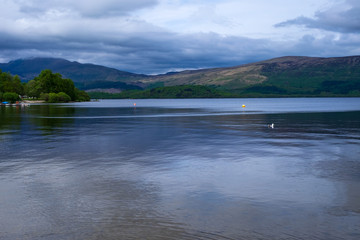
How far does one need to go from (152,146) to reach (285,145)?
38.4ft

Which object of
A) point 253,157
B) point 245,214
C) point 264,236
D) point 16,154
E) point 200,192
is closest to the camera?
point 264,236

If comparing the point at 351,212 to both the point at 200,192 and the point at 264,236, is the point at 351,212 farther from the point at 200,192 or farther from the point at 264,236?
the point at 200,192

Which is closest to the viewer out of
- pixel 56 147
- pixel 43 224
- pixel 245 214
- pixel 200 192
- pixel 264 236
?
pixel 264 236

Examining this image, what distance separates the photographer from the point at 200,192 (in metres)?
16.6

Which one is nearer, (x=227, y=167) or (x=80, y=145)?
(x=227, y=167)

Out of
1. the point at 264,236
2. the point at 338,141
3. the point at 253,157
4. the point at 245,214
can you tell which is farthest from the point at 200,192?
the point at 338,141

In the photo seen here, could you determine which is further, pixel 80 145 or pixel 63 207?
pixel 80 145

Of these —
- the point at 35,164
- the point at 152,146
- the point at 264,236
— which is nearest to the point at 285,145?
the point at 152,146

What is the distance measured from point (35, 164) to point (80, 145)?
974cm

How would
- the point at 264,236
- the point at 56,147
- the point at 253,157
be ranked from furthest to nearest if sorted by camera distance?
the point at 56,147 < the point at 253,157 < the point at 264,236

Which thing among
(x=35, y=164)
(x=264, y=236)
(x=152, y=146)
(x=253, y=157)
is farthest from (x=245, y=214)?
(x=152, y=146)

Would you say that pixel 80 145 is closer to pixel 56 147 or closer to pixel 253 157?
pixel 56 147

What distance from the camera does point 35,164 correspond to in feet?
78.4

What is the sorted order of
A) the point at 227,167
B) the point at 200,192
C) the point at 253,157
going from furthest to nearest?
the point at 253,157 → the point at 227,167 → the point at 200,192
